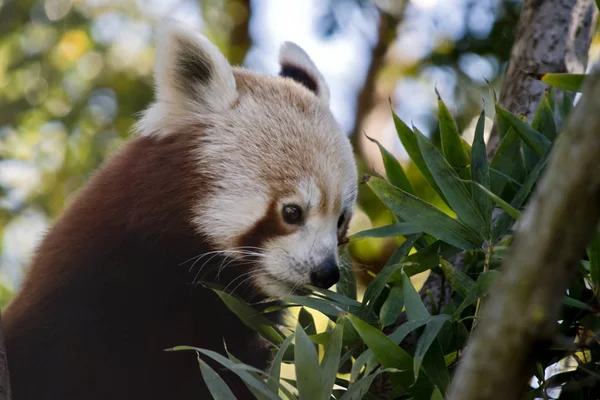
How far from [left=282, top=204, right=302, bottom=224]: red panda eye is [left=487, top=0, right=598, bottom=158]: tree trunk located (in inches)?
37.9

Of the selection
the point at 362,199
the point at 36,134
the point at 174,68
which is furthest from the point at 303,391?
the point at 36,134

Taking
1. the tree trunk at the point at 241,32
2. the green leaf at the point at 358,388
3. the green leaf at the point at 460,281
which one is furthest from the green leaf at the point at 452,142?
the tree trunk at the point at 241,32

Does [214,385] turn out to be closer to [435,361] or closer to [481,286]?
[435,361]

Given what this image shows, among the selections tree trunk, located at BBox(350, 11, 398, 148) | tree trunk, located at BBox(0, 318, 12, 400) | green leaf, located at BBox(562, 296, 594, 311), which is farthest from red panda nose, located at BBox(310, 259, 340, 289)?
tree trunk, located at BBox(350, 11, 398, 148)

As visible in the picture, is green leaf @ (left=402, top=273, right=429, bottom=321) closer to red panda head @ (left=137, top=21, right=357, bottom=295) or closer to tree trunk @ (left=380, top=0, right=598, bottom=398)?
red panda head @ (left=137, top=21, right=357, bottom=295)

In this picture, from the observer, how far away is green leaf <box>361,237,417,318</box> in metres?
2.01

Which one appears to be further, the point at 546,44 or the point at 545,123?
the point at 546,44

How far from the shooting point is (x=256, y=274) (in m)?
2.68

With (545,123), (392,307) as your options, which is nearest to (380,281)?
(392,307)

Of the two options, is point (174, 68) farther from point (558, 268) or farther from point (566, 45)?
point (558, 268)

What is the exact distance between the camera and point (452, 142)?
7.79ft

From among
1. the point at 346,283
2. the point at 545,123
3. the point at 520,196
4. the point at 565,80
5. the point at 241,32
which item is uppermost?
the point at 565,80

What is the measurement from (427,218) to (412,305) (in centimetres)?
24

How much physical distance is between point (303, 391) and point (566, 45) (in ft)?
7.00
